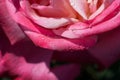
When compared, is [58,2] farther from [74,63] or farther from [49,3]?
[74,63]

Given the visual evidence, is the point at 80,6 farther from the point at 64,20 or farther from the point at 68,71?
the point at 68,71

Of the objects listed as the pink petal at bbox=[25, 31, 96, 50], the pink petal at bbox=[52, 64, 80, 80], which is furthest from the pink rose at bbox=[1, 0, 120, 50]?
the pink petal at bbox=[52, 64, 80, 80]

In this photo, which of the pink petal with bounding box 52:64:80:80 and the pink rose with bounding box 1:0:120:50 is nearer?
the pink rose with bounding box 1:0:120:50

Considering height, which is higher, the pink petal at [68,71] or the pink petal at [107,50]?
the pink petal at [107,50]

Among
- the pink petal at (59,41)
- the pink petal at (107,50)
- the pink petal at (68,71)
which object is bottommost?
the pink petal at (68,71)

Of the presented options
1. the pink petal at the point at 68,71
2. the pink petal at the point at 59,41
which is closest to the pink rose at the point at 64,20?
the pink petal at the point at 59,41

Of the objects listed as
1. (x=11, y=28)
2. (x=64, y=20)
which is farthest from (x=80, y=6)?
(x=11, y=28)

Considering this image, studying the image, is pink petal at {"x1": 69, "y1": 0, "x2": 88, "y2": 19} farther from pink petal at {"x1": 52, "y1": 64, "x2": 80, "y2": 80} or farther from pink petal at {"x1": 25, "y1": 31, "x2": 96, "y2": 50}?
pink petal at {"x1": 52, "y1": 64, "x2": 80, "y2": 80}

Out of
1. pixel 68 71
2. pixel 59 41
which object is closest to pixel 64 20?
pixel 59 41

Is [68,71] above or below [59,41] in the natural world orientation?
below

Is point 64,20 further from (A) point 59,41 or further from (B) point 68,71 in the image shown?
(B) point 68,71

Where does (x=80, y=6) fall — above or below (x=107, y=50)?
above

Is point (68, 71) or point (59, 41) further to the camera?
point (68, 71)

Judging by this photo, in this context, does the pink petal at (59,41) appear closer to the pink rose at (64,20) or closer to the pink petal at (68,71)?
the pink rose at (64,20)
